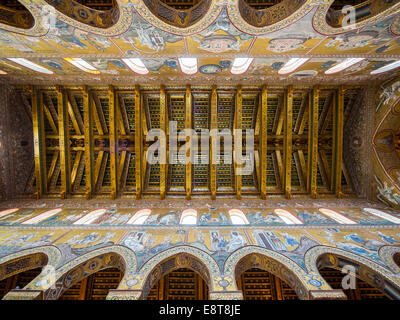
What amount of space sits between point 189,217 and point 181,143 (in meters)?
4.15

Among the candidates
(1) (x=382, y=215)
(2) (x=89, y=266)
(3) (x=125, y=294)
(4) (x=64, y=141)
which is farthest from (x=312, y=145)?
(4) (x=64, y=141)

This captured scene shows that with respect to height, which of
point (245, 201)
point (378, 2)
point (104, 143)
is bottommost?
point (245, 201)

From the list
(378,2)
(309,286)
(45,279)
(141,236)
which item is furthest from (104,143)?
(378,2)

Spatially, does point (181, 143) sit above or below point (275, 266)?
above

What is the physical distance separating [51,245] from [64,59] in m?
6.72

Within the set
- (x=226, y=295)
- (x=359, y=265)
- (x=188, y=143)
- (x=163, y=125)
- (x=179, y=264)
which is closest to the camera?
(x=226, y=295)

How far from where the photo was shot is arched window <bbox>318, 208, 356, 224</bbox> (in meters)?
7.52

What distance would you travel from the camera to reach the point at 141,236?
255 inches

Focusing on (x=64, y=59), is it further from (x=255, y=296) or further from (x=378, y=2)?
(x=255, y=296)

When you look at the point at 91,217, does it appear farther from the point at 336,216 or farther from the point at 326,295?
the point at 336,216

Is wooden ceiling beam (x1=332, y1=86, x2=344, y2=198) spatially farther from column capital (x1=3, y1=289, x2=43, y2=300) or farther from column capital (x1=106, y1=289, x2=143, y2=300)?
column capital (x1=3, y1=289, x2=43, y2=300)

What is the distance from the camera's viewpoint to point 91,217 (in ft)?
26.5

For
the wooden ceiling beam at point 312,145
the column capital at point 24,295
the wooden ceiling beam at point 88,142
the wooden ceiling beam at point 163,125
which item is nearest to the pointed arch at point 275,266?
the column capital at point 24,295

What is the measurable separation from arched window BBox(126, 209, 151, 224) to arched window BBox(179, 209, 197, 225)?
165 cm
